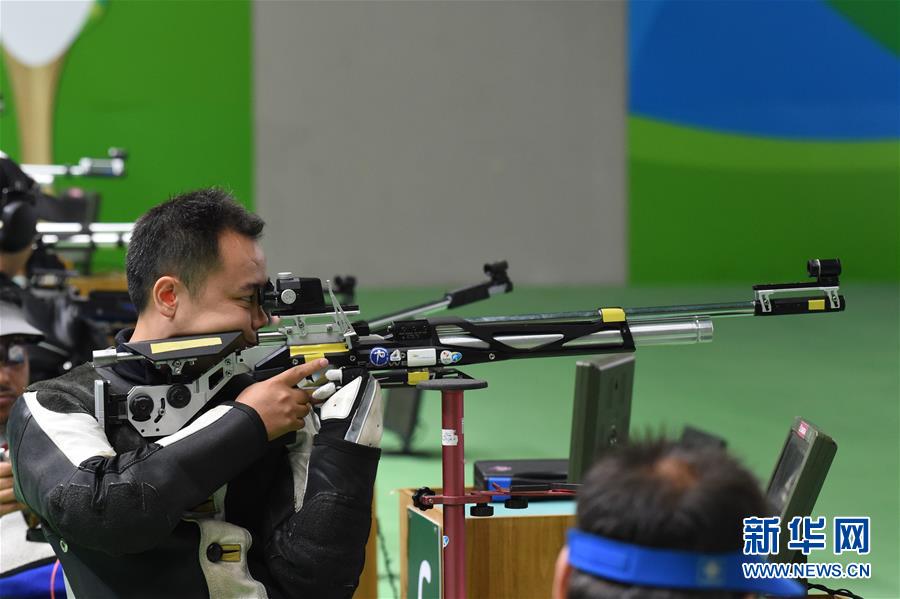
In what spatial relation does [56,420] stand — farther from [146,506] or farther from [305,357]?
[305,357]

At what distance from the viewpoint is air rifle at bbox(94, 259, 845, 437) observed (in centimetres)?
177

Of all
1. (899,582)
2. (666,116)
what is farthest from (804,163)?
(899,582)

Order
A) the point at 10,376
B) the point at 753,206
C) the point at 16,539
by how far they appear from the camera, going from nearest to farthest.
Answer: the point at 16,539 < the point at 10,376 < the point at 753,206

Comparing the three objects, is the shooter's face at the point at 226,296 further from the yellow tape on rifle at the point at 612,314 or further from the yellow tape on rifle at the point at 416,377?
the yellow tape on rifle at the point at 612,314

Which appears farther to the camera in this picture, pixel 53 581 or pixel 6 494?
pixel 53 581

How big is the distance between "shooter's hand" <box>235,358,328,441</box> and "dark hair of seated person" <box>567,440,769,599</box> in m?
0.88

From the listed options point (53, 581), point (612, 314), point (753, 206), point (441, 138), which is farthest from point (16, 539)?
point (753, 206)

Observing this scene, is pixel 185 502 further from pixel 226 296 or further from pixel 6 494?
pixel 6 494

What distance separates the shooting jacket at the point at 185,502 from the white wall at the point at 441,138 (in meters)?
10.4

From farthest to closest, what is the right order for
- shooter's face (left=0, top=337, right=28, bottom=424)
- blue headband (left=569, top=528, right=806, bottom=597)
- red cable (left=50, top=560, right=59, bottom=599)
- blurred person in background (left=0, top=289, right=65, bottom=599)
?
1. shooter's face (left=0, top=337, right=28, bottom=424)
2. red cable (left=50, top=560, right=59, bottom=599)
3. blurred person in background (left=0, top=289, right=65, bottom=599)
4. blue headband (left=569, top=528, right=806, bottom=597)

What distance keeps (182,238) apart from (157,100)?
34.2ft

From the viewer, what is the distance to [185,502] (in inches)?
63.8

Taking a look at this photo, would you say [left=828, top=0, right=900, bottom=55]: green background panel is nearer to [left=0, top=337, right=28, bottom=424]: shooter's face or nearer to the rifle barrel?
the rifle barrel

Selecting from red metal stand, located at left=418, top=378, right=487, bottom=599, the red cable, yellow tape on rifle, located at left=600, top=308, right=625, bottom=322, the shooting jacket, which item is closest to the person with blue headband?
the shooting jacket
